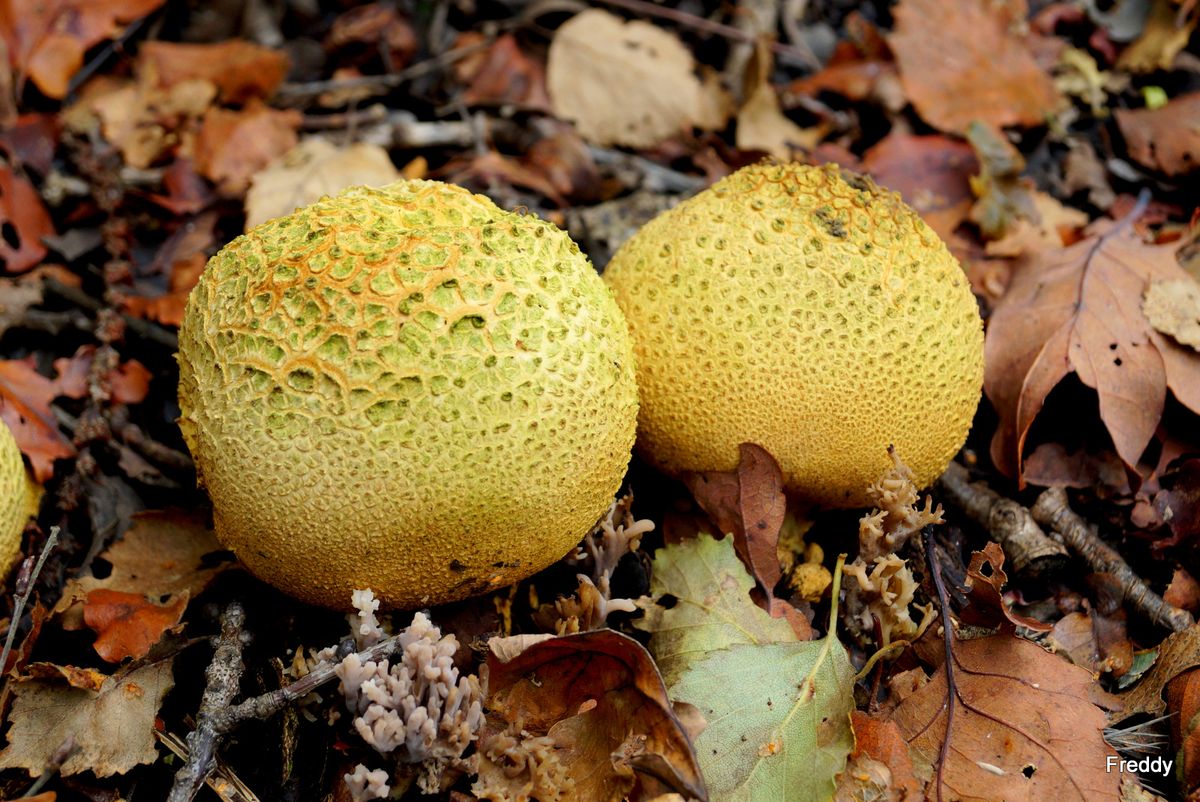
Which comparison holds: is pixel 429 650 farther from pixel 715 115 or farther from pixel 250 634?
pixel 715 115

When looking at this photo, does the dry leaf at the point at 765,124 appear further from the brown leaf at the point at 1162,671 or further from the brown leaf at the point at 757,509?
the brown leaf at the point at 1162,671

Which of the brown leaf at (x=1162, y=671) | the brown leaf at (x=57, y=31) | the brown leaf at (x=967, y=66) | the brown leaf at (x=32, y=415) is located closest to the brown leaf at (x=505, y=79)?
the brown leaf at (x=57, y=31)

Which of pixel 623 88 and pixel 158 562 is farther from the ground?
pixel 623 88

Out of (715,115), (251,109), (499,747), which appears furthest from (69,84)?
(499,747)

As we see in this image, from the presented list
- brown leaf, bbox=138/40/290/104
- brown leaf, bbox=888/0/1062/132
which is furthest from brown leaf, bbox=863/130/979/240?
brown leaf, bbox=138/40/290/104

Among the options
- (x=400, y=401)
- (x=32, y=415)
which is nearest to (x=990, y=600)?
(x=400, y=401)

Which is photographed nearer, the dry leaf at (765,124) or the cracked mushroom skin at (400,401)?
the cracked mushroom skin at (400,401)

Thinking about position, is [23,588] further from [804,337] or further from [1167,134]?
[1167,134]
